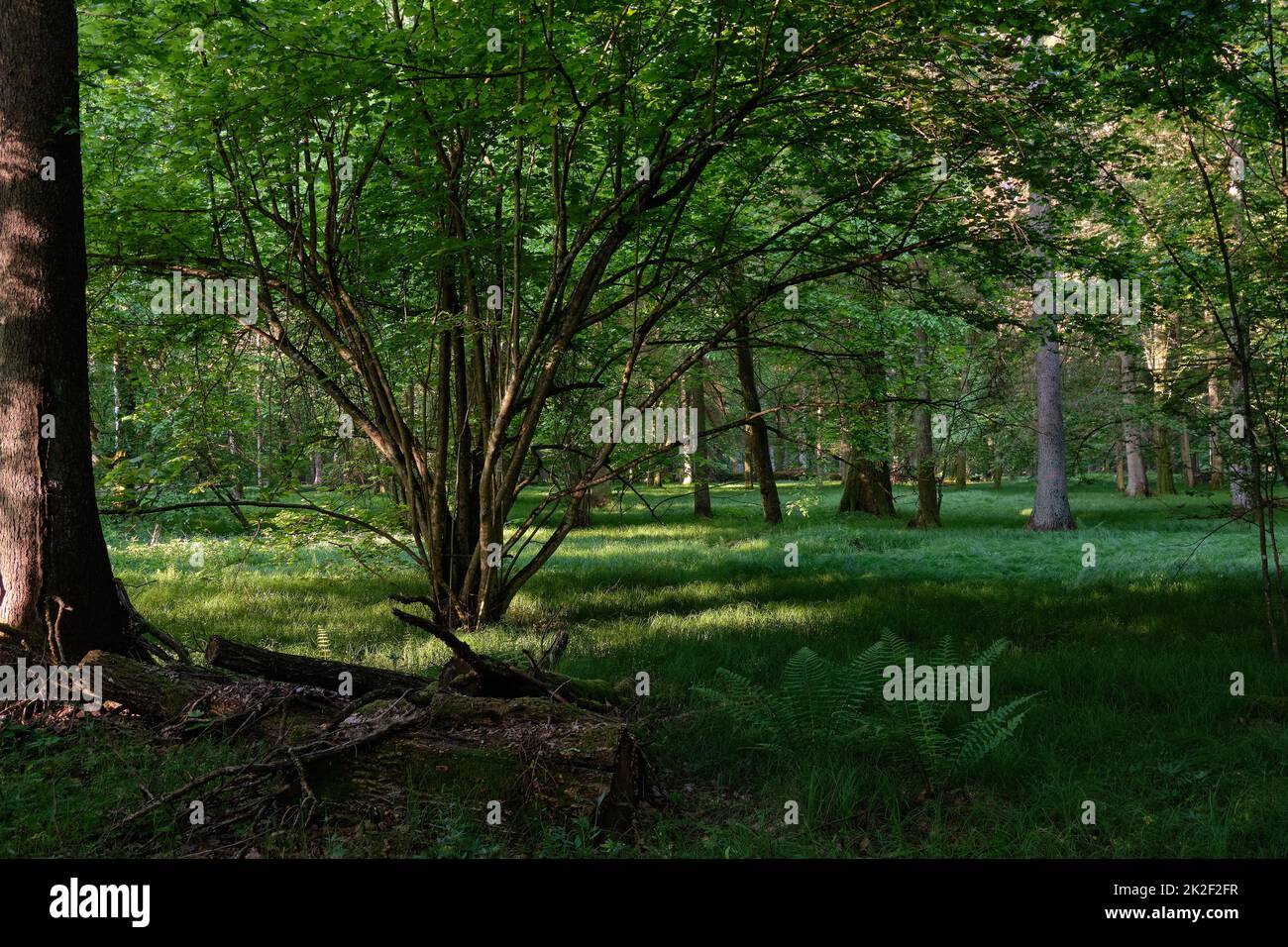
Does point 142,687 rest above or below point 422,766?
above

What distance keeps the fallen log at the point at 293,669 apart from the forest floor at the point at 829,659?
0.66 meters

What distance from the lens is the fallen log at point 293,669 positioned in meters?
5.20

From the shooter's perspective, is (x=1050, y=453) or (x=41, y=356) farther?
(x=1050, y=453)

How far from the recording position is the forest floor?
392 cm

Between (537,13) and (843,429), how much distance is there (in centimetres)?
573

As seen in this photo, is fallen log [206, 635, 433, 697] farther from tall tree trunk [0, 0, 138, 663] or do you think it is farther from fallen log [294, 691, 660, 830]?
tall tree trunk [0, 0, 138, 663]

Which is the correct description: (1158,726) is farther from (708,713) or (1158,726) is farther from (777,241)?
(777,241)

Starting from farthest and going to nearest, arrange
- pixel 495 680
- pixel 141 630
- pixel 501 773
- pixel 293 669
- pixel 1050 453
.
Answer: pixel 1050 453 < pixel 141 630 < pixel 293 669 < pixel 495 680 < pixel 501 773

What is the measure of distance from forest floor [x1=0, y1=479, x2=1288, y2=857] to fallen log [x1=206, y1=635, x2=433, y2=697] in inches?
26.0

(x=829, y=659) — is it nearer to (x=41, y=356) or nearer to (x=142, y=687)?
(x=142, y=687)

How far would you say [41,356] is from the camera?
5457mm

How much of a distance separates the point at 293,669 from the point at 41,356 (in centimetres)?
264

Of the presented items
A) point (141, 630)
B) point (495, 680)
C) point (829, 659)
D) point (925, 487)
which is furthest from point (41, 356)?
point (925, 487)

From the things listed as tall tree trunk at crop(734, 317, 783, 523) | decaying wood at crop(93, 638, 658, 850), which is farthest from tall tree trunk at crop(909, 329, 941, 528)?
decaying wood at crop(93, 638, 658, 850)
